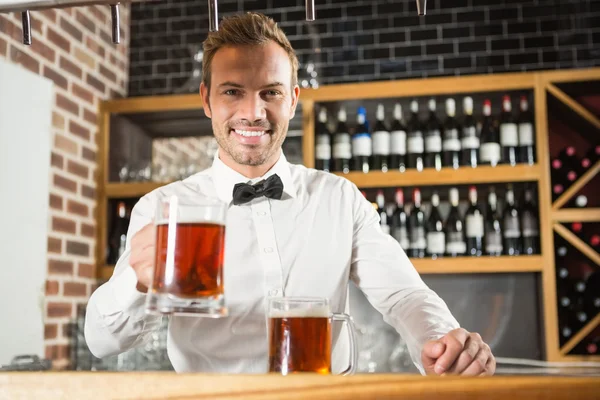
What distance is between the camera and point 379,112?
3.21 m

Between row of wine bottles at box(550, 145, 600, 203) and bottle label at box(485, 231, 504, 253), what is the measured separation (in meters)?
0.29

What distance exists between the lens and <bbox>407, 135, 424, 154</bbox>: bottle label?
311 centimetres

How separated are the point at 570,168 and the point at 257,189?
2.18 m

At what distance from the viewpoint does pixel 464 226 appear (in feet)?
10.2

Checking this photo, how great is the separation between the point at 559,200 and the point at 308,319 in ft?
7.89

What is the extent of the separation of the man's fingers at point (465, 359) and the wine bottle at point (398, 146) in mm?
2228

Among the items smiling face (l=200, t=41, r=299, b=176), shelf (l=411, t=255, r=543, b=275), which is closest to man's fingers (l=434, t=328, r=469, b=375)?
smiling face (l=200, t=41, r=299, b=176)

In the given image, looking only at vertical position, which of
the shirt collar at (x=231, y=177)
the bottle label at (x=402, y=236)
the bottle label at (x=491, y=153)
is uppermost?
the bottle label at (x=491, y=153)

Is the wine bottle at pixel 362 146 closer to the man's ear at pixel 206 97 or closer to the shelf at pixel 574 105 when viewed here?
the shelf at pixel 574 105

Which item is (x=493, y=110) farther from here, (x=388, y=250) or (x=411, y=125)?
(x=388, y=250)

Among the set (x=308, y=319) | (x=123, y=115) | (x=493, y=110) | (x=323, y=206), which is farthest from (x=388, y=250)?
(x=123, y=115)

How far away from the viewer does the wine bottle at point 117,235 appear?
3.25m

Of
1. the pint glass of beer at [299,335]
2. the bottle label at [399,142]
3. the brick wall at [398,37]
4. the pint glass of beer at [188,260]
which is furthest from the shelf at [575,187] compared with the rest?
the pint glass of beer at [188,260]

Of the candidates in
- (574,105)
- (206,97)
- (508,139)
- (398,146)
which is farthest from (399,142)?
(206,97)
